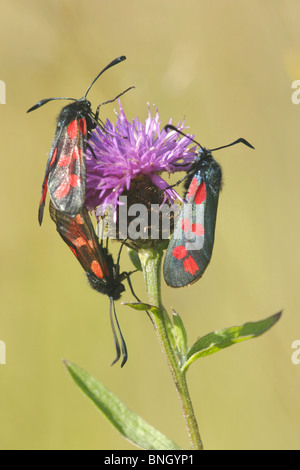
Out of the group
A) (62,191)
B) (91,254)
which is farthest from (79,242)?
(62,191)

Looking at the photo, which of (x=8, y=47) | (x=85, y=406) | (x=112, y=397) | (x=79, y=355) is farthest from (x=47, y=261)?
(x=112, y=397)

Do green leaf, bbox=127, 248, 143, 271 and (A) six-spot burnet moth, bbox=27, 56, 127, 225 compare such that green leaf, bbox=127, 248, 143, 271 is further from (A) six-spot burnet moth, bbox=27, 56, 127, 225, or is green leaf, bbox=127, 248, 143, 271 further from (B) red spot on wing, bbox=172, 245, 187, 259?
(A) six-spot burnet moth, bbox=27, 56, 127, 225

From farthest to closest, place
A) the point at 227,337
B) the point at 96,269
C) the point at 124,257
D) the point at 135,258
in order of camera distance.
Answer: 1. the point at 124,257
2. the point at 135,258
3. the point at 96,269
4. the point at 227,337

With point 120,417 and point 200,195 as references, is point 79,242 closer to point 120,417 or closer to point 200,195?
point 200,195

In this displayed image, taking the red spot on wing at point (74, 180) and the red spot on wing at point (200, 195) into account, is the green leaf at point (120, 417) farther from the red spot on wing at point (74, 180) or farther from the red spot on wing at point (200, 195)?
the red spot on wing at point (200, 195)

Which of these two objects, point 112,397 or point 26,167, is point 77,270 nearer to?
point 26,167

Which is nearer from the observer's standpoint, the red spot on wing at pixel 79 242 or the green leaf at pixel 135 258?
the red spot on wing at pixel 79 242

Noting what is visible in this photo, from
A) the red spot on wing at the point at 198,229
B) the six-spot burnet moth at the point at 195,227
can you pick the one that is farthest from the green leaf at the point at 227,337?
the red spot on wing at the point at 198,229
